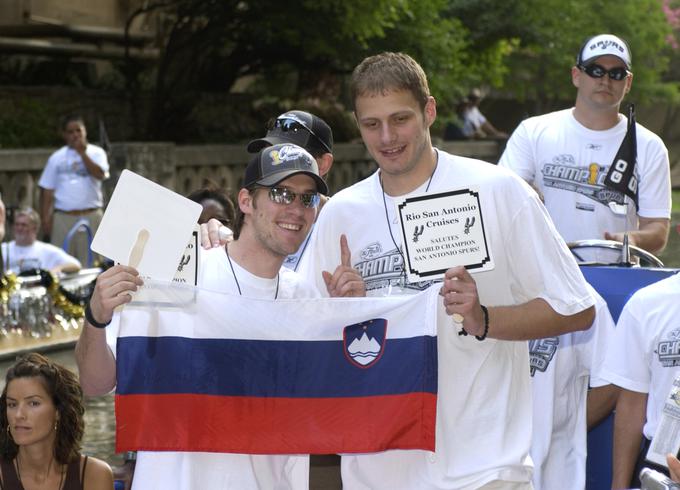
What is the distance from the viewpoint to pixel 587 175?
717 cm

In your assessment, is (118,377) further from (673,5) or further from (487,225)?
(673,5)

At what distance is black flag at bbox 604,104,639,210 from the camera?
7125 millimetres

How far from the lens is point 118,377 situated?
15.6ft

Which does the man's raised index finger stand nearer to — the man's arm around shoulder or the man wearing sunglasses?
the man's arm around shoulder

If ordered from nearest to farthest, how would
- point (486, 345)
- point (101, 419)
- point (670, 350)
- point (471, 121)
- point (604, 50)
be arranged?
point (486, 345), point (670, 350), point (604, 50), point (101, 419), point (471, 121)

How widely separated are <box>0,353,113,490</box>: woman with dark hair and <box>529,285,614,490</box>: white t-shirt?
5.98ft

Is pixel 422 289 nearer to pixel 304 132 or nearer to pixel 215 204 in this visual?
pixel 304 132

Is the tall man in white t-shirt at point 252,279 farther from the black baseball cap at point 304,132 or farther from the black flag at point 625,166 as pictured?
the black flag at point 625,166

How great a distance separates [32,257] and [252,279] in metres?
9.13

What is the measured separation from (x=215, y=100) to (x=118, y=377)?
1859cm

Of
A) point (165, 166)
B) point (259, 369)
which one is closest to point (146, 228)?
point (259, 369)

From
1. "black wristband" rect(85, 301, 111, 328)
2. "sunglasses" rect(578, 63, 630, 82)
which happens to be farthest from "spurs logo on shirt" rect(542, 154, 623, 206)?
"black wristband" rect(85, 301, 111, 328)

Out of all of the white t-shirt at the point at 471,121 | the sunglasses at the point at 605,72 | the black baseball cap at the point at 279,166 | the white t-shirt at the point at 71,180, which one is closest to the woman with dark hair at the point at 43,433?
the black baseball cap at the point at 279,166

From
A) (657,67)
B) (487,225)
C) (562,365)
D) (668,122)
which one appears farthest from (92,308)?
(668,122)
